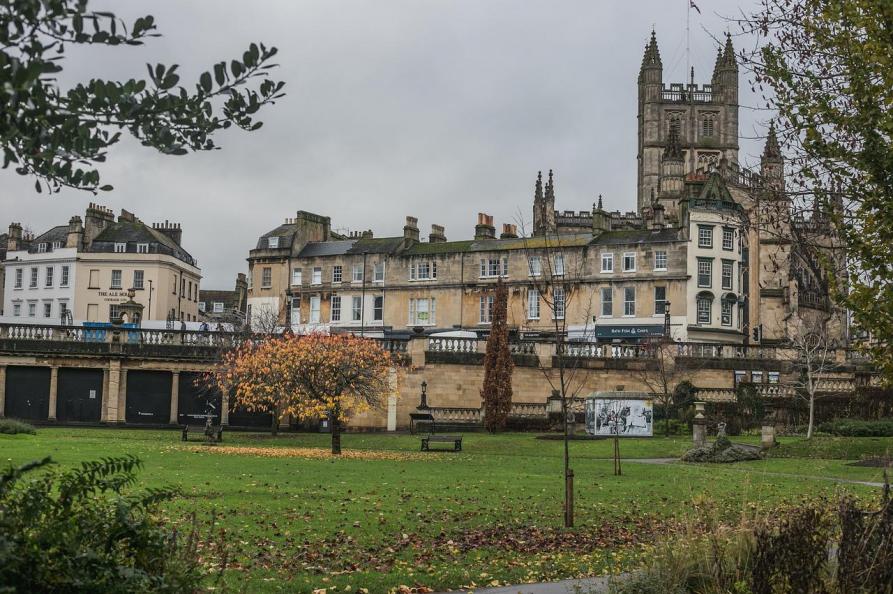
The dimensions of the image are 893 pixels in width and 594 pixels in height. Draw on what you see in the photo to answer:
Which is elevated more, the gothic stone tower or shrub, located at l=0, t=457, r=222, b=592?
the gothic stone tower

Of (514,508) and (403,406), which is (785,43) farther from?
(403,406)

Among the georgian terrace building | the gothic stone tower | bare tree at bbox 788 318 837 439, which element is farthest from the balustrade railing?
the gothic stone tower

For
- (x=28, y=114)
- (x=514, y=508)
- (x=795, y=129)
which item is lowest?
(x=514, y=508)

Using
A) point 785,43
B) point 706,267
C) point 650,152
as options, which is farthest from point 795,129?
point 650,152

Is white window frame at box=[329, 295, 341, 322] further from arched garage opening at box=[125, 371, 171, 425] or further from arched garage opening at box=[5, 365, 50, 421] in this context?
arched garage opening at box=[5, 365, 50, 421]

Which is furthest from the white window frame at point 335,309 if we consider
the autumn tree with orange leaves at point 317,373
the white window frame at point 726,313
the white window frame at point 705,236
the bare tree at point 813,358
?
the autumn tree with orange leaves at point 317,373

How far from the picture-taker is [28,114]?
19.2 ft

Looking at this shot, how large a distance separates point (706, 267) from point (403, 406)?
86.4 ft

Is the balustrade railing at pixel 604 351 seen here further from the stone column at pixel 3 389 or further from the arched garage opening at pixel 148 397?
the stone column at pixel 3 389

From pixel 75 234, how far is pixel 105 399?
35.6m

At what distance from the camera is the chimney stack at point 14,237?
87062 mm

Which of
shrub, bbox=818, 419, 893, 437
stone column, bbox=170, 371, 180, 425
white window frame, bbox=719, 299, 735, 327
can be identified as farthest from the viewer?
white window frame, bbox=719, 299, 735, 327

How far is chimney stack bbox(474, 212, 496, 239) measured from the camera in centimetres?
7656

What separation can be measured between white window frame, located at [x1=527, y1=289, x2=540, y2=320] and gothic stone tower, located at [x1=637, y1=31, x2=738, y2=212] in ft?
124
